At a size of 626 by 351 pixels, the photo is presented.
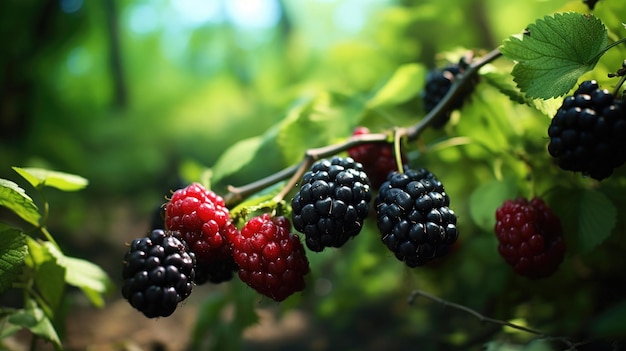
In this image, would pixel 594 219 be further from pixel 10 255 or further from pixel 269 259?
pixel 10 255

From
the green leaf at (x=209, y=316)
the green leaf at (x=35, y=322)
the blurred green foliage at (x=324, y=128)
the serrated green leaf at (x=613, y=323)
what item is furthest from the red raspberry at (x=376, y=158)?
the green leaf at (x=35, y=322)

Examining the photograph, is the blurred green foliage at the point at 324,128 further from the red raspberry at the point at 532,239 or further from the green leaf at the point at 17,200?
the green leaf at the point at 17,200

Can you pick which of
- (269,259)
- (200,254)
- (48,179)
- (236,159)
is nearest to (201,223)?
(200,254)

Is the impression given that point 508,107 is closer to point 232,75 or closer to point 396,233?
point 396,233

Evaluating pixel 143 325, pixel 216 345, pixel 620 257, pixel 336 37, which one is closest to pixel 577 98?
pixel 620 257

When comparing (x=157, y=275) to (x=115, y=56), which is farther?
(x=115, y=56)
